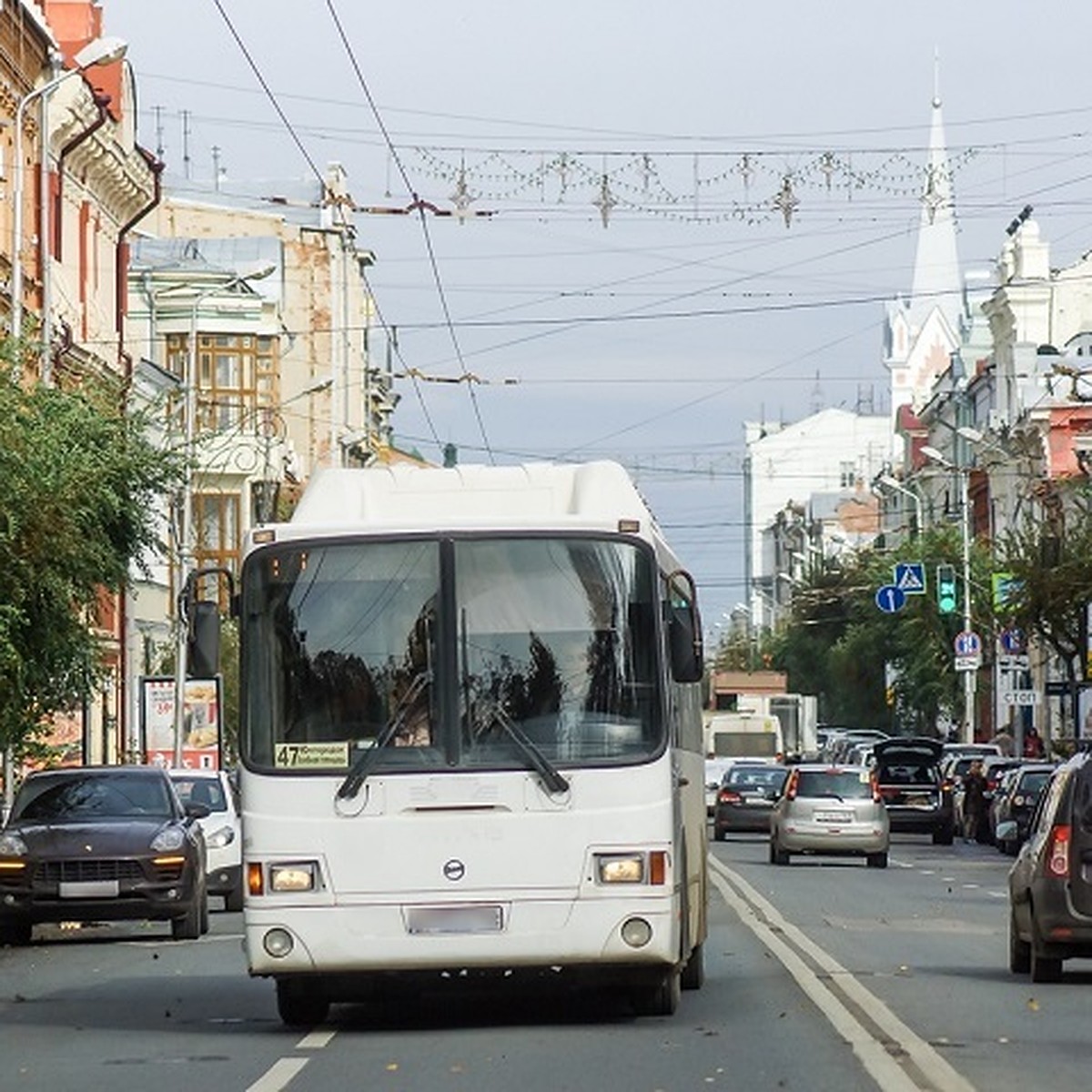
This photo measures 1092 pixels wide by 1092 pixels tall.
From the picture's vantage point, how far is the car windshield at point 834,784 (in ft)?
162

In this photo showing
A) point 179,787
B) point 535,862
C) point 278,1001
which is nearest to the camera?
point 535,862

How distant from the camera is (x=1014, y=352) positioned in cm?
10700

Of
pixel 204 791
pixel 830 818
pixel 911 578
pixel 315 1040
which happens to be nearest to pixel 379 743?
pixel 315 1040

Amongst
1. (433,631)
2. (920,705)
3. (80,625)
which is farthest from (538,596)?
(920,705)

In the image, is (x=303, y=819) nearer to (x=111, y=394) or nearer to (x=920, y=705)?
(x=111, y=394)

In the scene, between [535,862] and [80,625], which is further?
[80,625]

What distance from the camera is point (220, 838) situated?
115ft

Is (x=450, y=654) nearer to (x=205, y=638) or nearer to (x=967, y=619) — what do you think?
(x=205, y=638)

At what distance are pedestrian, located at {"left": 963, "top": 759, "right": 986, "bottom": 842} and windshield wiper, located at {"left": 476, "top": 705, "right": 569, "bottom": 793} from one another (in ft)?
146

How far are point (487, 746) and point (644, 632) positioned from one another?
3.41 ft

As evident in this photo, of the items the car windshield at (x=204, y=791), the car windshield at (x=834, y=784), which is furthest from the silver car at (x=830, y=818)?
the car windshield at (x=204, y=791)

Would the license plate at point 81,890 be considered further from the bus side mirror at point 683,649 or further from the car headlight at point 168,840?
the bus side mirror at point 683,649

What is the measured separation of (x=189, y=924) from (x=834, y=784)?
20998 mm

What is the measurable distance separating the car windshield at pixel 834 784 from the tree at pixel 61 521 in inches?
726
